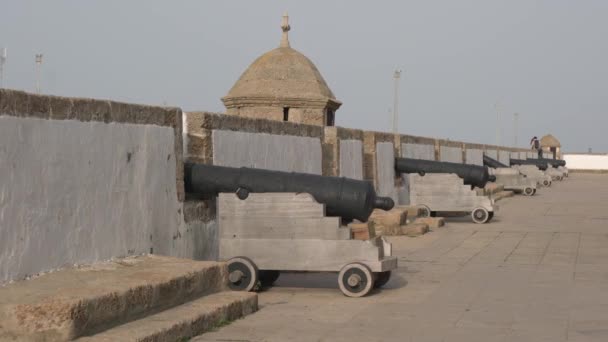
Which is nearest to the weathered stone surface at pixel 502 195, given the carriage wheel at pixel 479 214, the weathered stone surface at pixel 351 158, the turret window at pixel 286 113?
the turret window at pixel 286 113

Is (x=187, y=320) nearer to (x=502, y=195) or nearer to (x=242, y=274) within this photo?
(x=242, y=274)

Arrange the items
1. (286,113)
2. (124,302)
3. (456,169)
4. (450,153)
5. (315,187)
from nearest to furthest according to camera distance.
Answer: (124,302)
(315,187)
(456,169)
(286,113)
(450,153)

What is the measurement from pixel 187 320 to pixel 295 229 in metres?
2.22

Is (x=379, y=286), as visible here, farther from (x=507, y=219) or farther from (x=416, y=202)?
(x=507, y=219)

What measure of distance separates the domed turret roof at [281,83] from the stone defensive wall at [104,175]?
949 centimetres

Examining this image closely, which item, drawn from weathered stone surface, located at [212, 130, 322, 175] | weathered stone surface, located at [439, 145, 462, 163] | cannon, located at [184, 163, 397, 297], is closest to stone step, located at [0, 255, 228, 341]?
cannon, located at [184, 163, 397, 297]

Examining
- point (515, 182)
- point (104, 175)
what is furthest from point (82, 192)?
point (515, 182)

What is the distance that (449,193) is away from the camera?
651 inches

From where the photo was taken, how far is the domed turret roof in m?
20.4

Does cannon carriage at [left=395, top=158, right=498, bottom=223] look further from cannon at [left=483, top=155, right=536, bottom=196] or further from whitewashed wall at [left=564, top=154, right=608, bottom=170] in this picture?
whitewashed wall at [left=564, top=154, right=608, bottom=170]

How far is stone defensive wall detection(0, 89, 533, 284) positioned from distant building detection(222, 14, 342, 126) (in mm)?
9475

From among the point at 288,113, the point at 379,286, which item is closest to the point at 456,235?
the point at 379,286

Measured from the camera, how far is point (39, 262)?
19.7 ft

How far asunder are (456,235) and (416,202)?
2.77 metres
